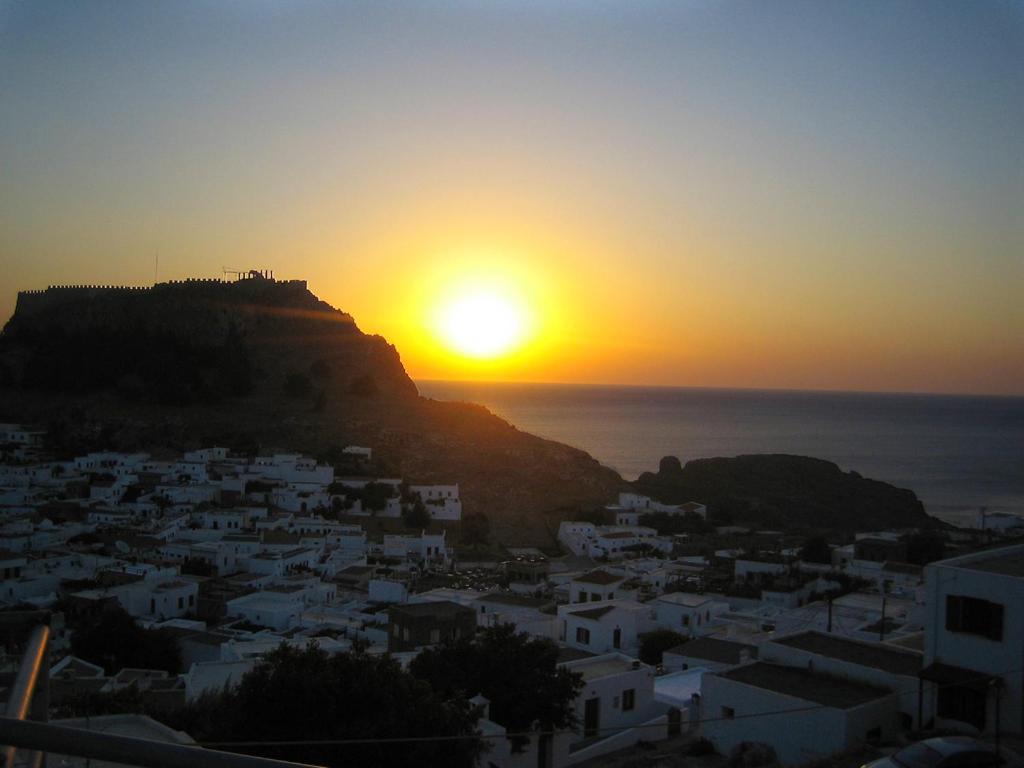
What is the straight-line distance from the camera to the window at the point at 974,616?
877 centimetres

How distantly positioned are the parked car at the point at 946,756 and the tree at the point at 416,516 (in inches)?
1293

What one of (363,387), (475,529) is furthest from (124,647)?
(363,387)

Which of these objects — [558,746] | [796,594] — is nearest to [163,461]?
[796,594]

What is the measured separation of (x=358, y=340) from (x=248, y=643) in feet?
146

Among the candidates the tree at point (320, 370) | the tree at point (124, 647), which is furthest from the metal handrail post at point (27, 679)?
the tree at point (320, 370)

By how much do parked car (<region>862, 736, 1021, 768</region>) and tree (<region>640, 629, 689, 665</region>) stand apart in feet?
44.6

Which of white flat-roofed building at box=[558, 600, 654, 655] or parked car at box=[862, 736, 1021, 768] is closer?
parked car at box=[862, 736, 1021, 768]

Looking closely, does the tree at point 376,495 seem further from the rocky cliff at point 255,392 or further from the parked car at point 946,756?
the parked car at point 946,756

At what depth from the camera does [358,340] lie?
6125cm

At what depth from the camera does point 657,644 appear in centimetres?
2028

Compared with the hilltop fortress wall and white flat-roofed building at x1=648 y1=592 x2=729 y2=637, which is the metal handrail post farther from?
the hilltop fortress wall

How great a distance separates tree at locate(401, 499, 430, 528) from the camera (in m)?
38.6

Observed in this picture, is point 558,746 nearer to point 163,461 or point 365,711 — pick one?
point 365,711

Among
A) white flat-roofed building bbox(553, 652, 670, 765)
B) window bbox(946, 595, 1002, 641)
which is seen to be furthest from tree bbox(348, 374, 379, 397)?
window bbox(946, 595, 1002, 641)
